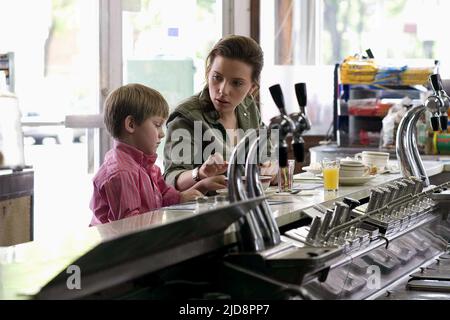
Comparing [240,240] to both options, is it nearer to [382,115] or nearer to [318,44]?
[382,115]

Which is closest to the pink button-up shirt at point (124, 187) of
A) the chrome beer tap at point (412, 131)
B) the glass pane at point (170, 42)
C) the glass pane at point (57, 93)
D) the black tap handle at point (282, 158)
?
the black tap handle at point (282, 158)

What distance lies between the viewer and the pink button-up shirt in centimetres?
337

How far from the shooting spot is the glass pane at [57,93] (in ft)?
20.3

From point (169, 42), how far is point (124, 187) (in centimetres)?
361

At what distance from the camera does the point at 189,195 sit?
363cm

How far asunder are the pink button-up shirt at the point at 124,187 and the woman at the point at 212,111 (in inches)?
13.2

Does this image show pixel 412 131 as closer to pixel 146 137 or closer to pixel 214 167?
pixel 214 167

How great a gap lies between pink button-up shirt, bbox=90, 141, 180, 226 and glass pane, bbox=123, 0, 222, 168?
9.28 ft

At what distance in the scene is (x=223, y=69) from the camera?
4.04 metres

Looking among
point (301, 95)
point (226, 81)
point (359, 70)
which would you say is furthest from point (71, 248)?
point (359, 70)

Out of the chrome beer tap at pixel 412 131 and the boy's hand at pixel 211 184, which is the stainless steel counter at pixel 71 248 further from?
the chrome beer tap at pixel 412 131

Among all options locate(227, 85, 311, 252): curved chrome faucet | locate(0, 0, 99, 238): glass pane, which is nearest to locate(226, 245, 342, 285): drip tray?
locate(227, 85, 311, 252): curved chrome faucet

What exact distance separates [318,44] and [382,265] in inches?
179

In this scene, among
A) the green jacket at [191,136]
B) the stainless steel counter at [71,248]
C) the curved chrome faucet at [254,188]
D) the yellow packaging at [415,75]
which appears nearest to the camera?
the stainless steel counter at [71,248]
